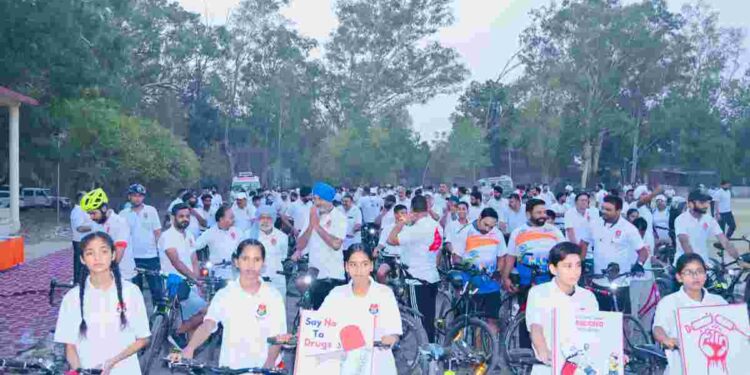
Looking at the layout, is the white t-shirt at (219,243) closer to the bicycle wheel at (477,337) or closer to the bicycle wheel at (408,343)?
the bicycle wheel at (408,343)

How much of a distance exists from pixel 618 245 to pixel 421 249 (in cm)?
205

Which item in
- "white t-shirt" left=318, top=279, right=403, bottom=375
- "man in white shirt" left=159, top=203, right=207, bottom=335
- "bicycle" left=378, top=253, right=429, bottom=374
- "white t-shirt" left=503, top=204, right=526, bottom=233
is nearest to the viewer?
"white t-shirt" left=318, top=279, right=403, bottom=375

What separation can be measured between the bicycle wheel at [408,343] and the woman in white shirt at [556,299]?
2.74m

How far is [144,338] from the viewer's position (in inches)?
171

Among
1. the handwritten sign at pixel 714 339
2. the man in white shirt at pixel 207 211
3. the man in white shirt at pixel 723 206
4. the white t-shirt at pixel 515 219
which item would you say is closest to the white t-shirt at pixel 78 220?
the man in white shirt at pixel 207 211

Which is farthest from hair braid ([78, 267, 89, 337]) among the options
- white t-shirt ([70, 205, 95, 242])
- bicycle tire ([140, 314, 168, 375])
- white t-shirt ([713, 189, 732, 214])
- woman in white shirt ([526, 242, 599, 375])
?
white t-shirt ([713, 189, 732, 214])

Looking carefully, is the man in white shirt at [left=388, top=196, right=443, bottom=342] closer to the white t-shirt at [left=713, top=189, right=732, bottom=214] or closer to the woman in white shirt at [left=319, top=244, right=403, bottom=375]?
the woman in white shirt at [left=319, top=244, right=403, bottom=375]

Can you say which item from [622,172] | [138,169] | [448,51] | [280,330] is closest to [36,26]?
[138,169]

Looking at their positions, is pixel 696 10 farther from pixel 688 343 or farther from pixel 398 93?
pixel 688 343

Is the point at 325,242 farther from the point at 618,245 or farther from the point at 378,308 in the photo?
the point at 378,308

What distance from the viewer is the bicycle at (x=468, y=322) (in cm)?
750

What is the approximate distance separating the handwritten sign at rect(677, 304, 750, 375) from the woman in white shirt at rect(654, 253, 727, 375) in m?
0.11

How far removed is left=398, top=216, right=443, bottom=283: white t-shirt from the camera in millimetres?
8234

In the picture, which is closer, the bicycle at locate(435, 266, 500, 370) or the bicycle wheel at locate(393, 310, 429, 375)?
the bicycle wheel at locate(393, 310, 429, 375)
